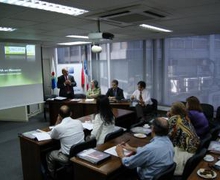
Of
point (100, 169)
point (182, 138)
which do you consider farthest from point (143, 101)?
point (100, 169)

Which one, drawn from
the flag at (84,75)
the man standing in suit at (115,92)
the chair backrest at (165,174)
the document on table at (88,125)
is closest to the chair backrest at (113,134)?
the document on table at (88,125)

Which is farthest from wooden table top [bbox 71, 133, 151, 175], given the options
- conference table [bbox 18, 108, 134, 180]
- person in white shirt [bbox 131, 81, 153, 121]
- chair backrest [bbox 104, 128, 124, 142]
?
person in white shirt [bbox 131, 81, 153, 121]

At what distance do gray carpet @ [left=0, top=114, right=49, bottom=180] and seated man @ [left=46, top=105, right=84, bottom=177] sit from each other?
3.33 feet

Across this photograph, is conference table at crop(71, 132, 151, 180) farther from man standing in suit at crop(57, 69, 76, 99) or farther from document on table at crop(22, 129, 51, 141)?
man standing in suit at crop(57, 69, 76, 99)

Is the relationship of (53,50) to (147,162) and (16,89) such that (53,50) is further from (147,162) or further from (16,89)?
(147,162)

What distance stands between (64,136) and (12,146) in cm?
267

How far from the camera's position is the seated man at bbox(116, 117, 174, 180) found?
2.01 metres

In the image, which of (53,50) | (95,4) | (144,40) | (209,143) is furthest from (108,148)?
(53,50)

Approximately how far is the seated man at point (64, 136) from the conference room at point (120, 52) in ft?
5.19

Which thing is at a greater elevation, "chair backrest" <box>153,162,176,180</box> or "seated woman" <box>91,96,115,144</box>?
"seated woman" <box>91,96,115,144</box>

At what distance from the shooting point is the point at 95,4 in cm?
253

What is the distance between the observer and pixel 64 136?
9.22ft

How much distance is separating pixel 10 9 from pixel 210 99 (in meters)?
5.50

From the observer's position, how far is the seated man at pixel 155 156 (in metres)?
2.01
